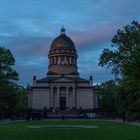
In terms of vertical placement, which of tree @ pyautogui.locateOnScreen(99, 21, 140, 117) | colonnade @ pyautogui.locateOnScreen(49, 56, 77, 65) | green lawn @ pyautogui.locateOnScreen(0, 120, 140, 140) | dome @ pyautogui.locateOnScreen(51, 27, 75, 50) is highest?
dome @ pyautogui.locateOnScreen(51, 27, 75, 50)

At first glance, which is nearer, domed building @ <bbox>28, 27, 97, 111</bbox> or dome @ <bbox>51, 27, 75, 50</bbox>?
domed building @ <bbox>28, 27, 97, 111</bbox>

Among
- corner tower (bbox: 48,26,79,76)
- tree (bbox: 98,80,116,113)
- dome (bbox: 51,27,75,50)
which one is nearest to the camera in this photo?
tree (bbox: 98,80,116,113)

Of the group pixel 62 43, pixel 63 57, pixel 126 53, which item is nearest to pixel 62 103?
pixel 63 57

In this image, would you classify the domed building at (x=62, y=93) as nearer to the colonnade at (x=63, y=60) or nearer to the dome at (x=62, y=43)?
the colonnade at (x=63, y=60)

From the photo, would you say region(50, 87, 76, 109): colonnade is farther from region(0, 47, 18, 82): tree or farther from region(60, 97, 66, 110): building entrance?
region(0, 47, 18, 82): tree

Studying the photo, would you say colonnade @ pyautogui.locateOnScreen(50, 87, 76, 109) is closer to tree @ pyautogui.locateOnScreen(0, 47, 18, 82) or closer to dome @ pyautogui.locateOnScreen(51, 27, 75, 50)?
dome @ pyautogui.locateOnScreen(51, 27, 75, 50)

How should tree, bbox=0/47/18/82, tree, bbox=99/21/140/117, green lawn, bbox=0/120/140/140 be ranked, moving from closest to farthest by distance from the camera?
green lawn, bbox=0/120/140/140, tree, bbox=99/21/140/117, tree, bbox=0/47/18/82

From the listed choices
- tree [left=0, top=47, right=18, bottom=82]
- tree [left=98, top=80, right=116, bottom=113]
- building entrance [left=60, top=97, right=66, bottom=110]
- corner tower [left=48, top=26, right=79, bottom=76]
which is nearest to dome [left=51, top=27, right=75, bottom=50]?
corner tower [left=48, top=26, right=79, bottom=76]

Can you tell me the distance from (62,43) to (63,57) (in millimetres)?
4551

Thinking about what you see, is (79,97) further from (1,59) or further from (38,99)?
(1,59)

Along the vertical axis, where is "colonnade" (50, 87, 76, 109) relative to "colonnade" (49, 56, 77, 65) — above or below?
below

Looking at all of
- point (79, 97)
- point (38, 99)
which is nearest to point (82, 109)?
point (79, 97)

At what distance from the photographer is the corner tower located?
149000 mm

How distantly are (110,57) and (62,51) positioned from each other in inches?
4136
